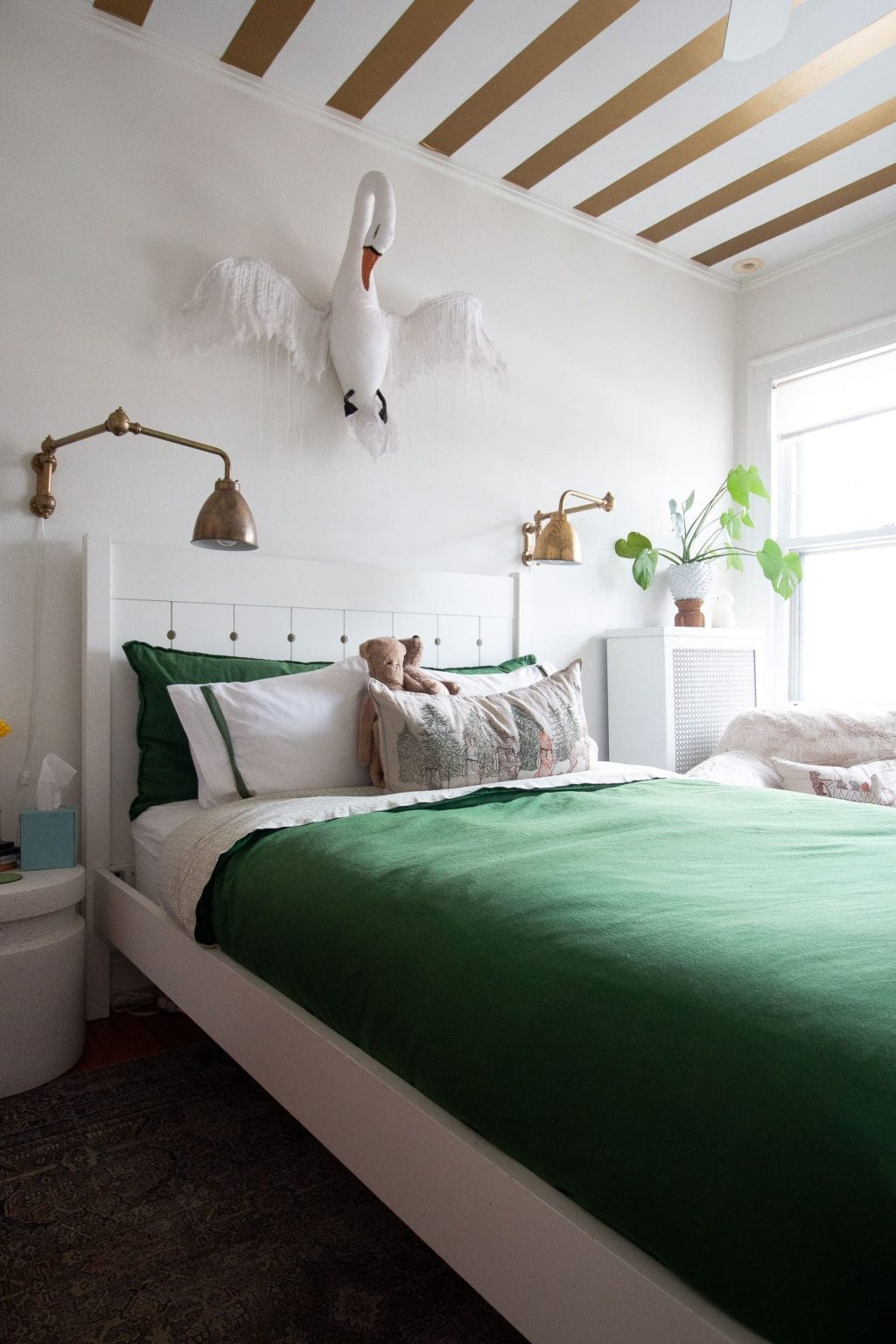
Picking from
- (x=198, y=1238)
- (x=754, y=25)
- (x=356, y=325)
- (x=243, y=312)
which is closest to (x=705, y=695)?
(x=356, y=325)

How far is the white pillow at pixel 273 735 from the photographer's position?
2.03 meters

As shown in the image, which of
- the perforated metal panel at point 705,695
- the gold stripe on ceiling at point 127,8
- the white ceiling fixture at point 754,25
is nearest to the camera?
the white ceiling fixture at point 754,25

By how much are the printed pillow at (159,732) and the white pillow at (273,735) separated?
83 millimetres

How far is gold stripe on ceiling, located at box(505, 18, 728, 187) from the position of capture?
2391 millimetres

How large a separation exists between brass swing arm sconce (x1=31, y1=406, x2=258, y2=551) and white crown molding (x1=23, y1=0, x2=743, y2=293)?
1.08m

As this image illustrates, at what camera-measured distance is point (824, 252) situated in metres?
3.47

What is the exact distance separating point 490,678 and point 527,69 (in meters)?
1.69

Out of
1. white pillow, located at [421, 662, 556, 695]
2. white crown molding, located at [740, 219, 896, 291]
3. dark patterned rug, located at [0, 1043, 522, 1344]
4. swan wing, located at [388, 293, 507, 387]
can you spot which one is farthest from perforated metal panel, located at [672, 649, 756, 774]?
dark patterned rug, located at [0, 1043, 522, 1344]

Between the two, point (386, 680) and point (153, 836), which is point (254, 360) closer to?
point (386, 680)

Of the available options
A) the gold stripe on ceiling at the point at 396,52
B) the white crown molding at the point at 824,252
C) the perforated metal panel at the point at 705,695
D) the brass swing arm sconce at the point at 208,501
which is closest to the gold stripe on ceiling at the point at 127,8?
the gold stripe on ceiling at the point at 396,52

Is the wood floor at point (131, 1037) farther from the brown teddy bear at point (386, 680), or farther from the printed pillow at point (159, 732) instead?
the brown teddy bear at point (386, 680)

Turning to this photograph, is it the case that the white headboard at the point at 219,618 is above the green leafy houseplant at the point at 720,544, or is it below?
below

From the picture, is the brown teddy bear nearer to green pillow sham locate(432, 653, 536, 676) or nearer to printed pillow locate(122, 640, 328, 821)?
green pillow sham locate(432, 653, 536, 676)

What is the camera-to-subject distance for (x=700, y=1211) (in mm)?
737
